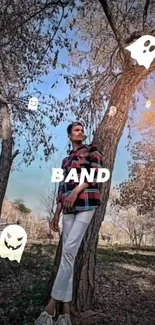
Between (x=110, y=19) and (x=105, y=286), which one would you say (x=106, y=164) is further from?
(x=110, y=19)

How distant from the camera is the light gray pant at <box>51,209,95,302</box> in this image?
53.6 inches

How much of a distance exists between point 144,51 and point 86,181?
27.6 inches

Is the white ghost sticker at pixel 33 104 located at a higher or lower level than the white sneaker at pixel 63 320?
higher

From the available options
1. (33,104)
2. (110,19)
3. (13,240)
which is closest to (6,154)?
(33,104)

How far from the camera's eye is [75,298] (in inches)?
59.8

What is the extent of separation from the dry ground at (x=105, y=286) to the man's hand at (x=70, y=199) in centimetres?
30

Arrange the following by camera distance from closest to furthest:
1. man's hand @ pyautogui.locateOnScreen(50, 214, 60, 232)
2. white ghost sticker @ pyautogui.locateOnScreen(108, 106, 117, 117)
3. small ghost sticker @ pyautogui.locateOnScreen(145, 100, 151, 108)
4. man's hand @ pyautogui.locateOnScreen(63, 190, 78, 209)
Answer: man's hand @ pyautogui.locateOnScreen(63, 190, 78, 209) < man's hand @ pyautogui.locateOnScreen(50, 214, 60, 232) < white ghost sticker @ pyautogui.locateOnScreen(108, 106, 117, 117) < small ghost sticker @ pyautogui.locateOnScreen(145, 100, 151, 108)

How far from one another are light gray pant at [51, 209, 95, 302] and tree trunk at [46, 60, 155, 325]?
0.10 meters

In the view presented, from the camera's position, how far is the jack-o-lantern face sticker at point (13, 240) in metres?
1.54

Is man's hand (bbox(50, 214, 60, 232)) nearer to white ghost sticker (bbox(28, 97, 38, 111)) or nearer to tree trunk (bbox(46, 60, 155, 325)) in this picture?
tree trunk (bbox(46, 60, 155, 325))

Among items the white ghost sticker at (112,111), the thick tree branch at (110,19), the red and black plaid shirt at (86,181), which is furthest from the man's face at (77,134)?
the thick tree branch at (110,19)

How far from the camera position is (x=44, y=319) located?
1.38 meters

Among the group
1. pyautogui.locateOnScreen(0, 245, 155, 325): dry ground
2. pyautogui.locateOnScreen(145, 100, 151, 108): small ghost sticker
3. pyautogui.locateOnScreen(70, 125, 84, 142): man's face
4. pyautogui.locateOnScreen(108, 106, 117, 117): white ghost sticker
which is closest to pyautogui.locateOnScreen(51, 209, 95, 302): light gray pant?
pyautogui.locateOnScreen(0, 245, 155, 325): dry ground

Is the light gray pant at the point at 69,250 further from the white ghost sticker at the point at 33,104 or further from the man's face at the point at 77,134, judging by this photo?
the white ghost sticker at the point at 33,104
